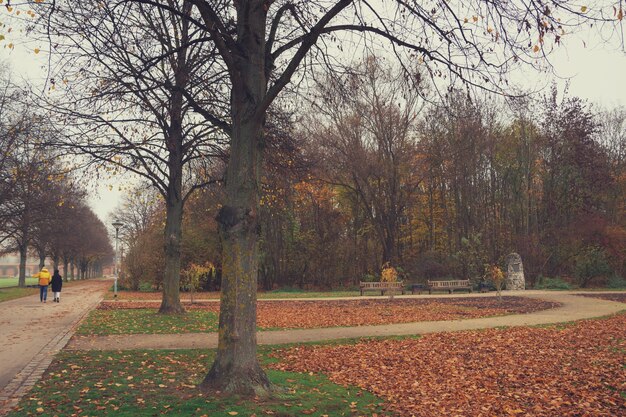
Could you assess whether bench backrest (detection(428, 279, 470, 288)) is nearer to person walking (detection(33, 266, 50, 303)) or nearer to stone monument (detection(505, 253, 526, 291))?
stone monument (detection(505, 253, 526, 291))

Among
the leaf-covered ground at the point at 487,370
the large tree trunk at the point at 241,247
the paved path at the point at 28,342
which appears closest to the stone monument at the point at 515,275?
the leaf-covered ground at the point at 487,370

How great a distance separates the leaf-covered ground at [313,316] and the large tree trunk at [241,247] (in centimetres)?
714

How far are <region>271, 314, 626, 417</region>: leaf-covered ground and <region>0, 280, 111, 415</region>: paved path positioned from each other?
12.9 ft

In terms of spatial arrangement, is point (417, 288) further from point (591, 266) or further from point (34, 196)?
point (34, 196)

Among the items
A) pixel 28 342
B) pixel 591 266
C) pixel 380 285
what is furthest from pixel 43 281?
pixel 591 266

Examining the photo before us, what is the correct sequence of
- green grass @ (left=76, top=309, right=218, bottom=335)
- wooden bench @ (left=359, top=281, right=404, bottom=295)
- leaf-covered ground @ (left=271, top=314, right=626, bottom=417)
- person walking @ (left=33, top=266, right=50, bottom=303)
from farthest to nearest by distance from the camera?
1. wooden bench @ (left=359, top=281, right=404, bottom=295)
2. person walking @ (left=33, top=266, right=50, bottom=303)
3. green grass @ (left=76, top=309, right=218, bottom=335)
4. leaf-covered ground @ (left=271, top=314, right=626, bottom=417)

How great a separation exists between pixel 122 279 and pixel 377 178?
2083 centimetres

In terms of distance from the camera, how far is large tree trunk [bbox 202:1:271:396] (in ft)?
20.8

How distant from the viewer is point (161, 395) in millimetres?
6477

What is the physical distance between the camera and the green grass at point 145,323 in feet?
43.5

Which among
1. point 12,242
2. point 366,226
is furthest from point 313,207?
point 12,242

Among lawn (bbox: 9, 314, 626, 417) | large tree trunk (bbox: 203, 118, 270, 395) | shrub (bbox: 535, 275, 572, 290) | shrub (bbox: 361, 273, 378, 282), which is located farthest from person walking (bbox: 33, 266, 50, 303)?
shrub (bbox: 535, 275, 572, 290)

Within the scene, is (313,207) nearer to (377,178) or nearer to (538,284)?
(377,178)

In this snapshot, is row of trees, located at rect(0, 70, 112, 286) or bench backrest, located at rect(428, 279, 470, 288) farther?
bench backrest, located at rect(428, 279, 470, 288)
